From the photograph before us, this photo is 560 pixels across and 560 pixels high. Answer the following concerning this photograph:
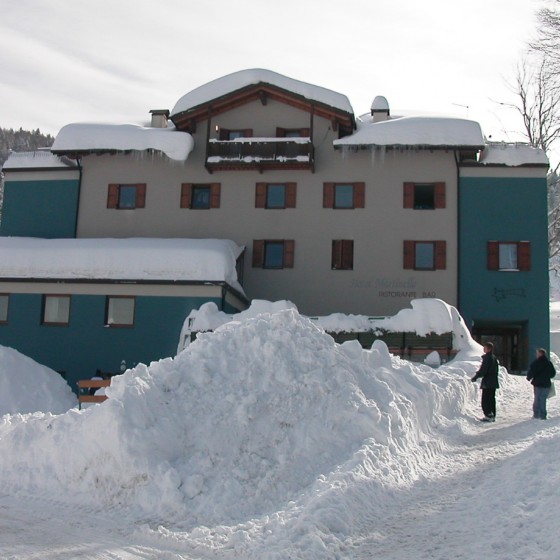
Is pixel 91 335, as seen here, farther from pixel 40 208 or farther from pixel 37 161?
pixel 37 161

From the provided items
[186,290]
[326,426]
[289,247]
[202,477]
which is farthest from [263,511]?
[289,247]

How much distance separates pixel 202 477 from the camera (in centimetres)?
828

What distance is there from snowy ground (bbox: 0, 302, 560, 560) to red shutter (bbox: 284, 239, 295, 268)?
14511 mm

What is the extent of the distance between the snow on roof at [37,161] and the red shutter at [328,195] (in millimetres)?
10218

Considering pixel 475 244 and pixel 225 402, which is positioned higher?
pixel 475 244

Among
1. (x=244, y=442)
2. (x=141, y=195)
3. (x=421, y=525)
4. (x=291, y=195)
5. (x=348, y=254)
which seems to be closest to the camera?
(x=421, y=525)

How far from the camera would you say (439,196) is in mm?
26078

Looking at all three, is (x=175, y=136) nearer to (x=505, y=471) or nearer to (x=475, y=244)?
(x=475, y=244)

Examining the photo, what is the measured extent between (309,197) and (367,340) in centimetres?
815

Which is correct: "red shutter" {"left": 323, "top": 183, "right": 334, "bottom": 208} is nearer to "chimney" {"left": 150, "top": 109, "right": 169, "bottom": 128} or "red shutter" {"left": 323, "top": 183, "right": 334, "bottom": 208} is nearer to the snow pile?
"chimney" {"left": 150, "top": 109, "right": 169, "bottom": 128}

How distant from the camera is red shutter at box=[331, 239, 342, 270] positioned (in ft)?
85.8

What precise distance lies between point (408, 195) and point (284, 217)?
4.72 m

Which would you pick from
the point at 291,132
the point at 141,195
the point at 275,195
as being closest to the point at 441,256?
the point at 275,195

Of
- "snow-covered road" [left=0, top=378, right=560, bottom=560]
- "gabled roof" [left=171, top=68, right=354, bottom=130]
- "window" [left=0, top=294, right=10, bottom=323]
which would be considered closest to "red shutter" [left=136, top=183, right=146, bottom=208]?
"gabled roof" [left=171, top=68, right=354, bottom=130]
